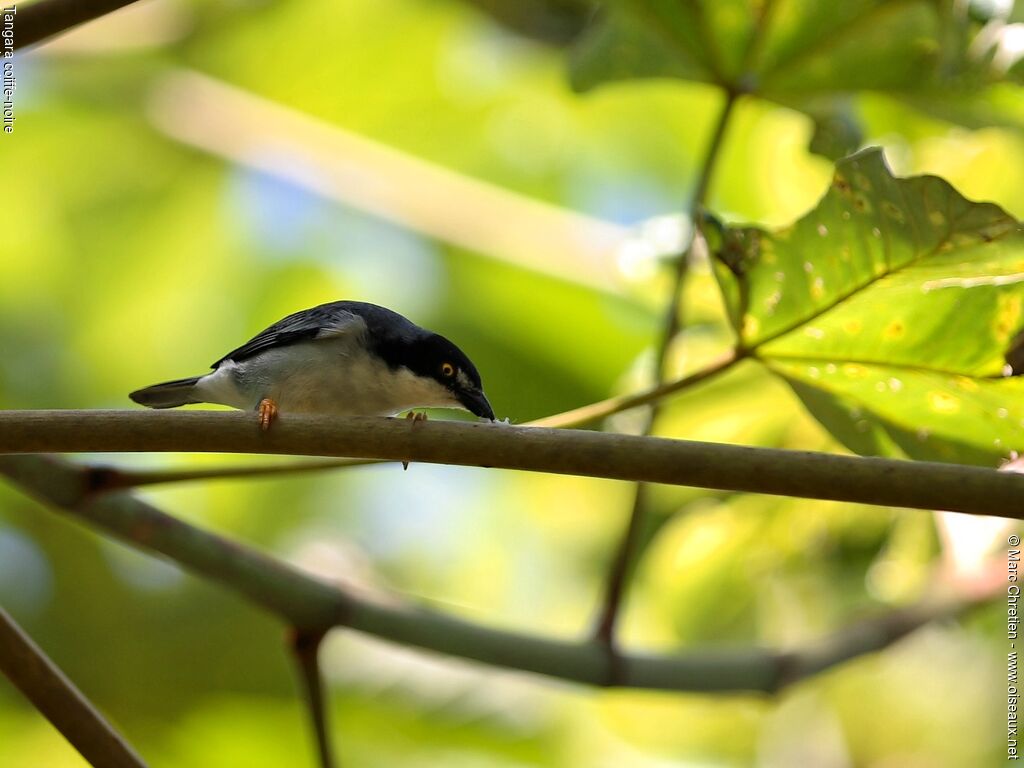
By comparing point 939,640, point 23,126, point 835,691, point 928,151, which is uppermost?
point 928,151

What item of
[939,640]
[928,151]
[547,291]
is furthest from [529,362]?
[939,640]

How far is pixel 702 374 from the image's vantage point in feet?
7.06

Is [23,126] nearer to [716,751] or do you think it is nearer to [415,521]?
[415,521]

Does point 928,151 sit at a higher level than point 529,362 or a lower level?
higher

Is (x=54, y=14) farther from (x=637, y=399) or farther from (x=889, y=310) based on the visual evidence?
(x=889, y=310)

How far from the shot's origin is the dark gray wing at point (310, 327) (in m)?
2.66

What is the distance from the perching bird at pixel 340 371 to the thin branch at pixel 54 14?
0.81 metres

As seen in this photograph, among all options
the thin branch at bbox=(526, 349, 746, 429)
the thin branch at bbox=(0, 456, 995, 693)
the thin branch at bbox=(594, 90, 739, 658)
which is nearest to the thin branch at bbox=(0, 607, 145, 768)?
the thin branch at bbox=(0, 456, 995, 693)

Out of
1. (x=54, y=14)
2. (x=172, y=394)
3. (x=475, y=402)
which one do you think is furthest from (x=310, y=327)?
(x=54, y=14)

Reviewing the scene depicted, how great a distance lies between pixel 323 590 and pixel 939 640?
2.50m

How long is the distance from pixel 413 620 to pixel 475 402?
1.61ft

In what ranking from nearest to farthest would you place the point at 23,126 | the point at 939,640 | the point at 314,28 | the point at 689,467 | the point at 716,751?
the point at 689,467
the point at 939,640
the point at 716,751
the point at 23,126
the point at 314,28

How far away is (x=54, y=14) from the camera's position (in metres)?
1.81

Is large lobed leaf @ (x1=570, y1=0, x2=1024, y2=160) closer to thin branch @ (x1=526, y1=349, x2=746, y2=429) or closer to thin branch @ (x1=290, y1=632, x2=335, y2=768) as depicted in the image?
thin branch @ (x1=526, y1=349, x2=746, y2=429)
